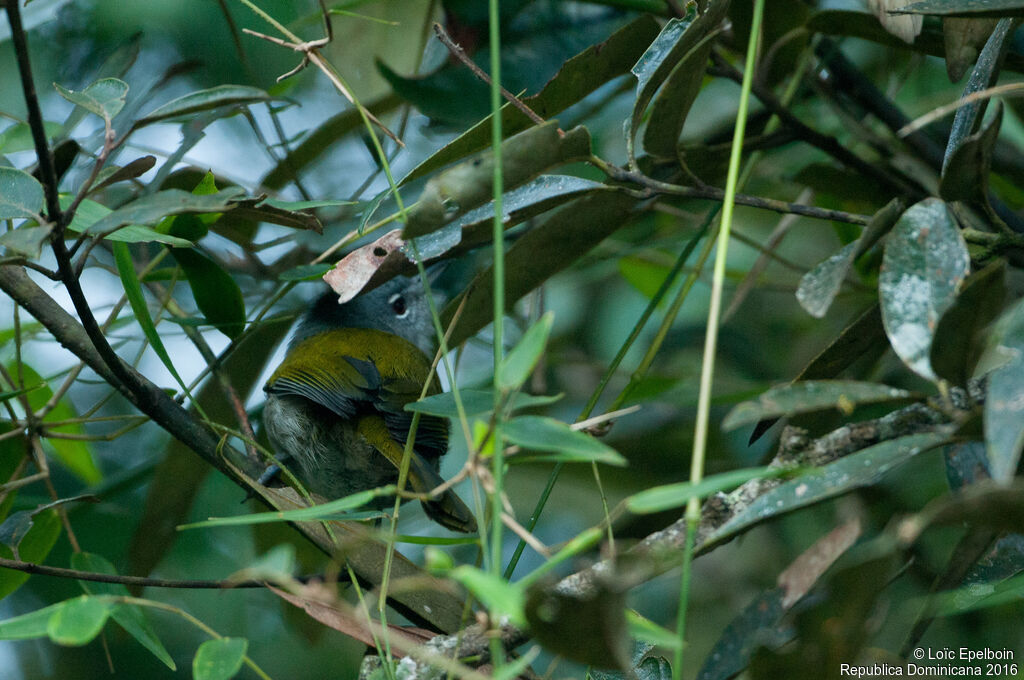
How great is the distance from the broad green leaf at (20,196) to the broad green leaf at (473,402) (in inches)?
16.8

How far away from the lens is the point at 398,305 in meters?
2.92

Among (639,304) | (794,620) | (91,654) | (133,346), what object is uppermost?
(794,620)

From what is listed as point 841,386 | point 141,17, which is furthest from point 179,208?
point 141,17

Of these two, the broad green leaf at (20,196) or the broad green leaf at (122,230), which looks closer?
the broad green leaf at (20,196)

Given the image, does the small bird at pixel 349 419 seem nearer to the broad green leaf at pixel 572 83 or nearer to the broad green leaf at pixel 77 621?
the broad green leaf at pixel 572 83

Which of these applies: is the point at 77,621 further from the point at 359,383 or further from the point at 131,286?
the point at 359,383

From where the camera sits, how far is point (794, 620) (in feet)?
2.44

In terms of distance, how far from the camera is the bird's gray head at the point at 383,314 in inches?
97.0

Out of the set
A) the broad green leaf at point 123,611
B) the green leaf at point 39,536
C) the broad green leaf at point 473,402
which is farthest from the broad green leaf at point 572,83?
the green leaf at point 39,536

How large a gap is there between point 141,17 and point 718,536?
242cm

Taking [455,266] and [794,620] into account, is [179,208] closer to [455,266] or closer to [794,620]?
[794,620]

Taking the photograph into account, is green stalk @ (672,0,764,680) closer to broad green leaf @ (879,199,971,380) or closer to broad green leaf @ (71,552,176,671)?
broad green leaf @ (879,199,971,380)

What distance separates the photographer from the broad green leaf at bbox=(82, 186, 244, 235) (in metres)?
0.82

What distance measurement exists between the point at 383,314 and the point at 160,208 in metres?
1.99
